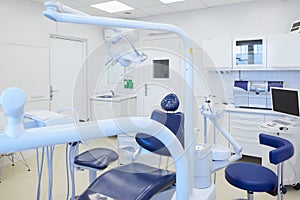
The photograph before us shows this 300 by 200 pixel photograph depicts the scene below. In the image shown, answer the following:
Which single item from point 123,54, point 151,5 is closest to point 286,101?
point 123,54

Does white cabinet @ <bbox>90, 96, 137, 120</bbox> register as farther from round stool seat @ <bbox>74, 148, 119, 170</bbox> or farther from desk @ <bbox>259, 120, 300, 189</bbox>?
desk @ <bbox>259, 120, 300, 189</bbox>

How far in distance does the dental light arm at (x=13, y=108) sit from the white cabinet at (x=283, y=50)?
403 cm

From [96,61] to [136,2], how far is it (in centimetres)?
361

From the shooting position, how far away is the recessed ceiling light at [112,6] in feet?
14.8

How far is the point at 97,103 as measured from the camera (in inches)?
48.6

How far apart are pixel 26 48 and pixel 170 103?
3.64 metres

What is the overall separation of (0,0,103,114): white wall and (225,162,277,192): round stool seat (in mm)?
2892

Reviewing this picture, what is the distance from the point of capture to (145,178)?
1.54m

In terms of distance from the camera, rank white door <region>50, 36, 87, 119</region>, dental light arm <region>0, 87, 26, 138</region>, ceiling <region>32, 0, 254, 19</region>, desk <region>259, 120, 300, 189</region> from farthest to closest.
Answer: white door <region>50, 36, 87, 119</region> → ceiling <region>32, 0, 254, 19</region> → desk <region>259, 120, 300, 189</region> → dental light arm <region>0, 87, 26, 138</region>

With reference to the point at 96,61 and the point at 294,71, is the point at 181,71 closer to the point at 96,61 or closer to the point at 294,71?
the point at 96,61

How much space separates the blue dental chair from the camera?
1.38 metres

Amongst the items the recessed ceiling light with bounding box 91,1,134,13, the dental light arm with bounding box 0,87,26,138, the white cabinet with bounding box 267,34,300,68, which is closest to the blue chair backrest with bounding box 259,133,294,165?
the dental light arm with bounding box 0,87,26,138

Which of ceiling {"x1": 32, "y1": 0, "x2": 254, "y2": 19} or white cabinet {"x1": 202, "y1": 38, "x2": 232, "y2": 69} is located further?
ceiling {"x1": 32, "y1": 0, "x2": 254, "y2": 19}

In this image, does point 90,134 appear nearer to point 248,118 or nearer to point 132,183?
point 132,183
